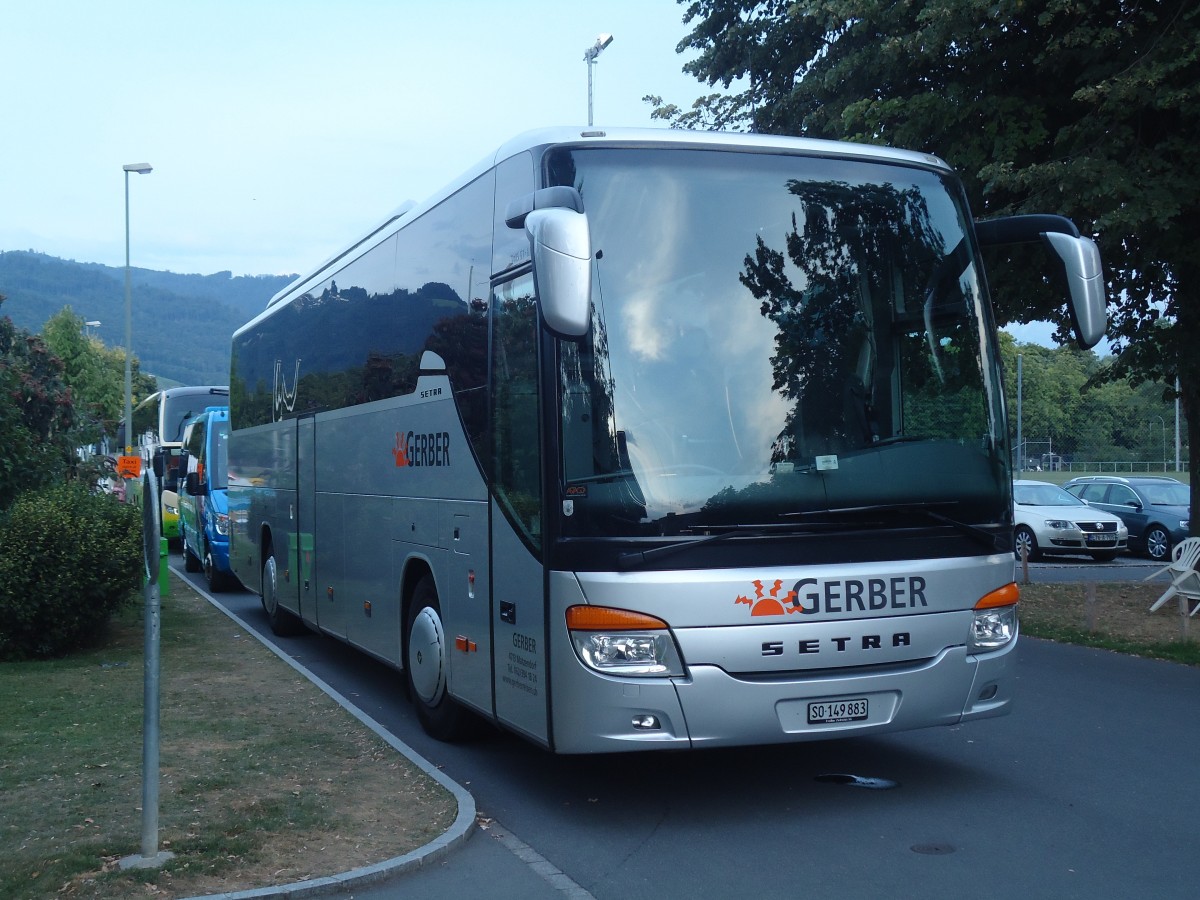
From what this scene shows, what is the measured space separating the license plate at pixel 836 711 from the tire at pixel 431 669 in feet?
9.12

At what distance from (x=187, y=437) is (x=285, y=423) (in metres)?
12.2

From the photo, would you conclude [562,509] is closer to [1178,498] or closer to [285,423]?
[285,423]

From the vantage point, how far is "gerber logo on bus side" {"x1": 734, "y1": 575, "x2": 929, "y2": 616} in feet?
21.3

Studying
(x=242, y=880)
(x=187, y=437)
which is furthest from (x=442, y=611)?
(x=187, y=437)

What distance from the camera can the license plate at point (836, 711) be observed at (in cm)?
662

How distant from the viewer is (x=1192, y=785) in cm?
751

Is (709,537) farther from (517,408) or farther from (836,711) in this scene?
(517,408)

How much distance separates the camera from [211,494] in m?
20.8

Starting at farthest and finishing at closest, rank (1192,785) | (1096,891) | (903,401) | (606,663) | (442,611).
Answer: (442,611)
(1192,785)
(903,401)
(606,663)
(1096,891)

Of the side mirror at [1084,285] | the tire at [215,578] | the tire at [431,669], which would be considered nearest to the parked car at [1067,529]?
the tire at [215,578]

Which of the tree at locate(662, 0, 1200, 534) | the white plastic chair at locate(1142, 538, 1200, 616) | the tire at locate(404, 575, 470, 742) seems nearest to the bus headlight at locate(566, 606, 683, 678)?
the tire at locate(404, 575, 470, 742)

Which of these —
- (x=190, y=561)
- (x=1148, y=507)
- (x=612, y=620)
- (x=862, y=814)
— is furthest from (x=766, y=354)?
(x=1148, y=507)

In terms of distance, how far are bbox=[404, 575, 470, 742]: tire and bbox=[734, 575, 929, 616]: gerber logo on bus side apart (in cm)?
Answer: 273

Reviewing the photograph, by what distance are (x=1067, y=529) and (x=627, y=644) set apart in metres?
21.9
